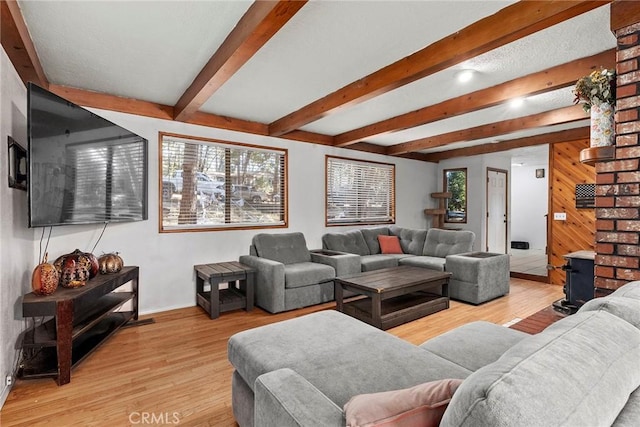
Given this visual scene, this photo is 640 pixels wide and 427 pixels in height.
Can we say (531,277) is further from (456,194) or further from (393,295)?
(393,295)

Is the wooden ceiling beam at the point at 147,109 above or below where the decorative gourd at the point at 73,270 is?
above

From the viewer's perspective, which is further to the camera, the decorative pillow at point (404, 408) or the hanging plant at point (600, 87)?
the hanging plant at point (600, 87)

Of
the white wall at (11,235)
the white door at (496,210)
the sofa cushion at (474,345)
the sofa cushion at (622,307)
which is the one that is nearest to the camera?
the sofa cushion at (622,307)

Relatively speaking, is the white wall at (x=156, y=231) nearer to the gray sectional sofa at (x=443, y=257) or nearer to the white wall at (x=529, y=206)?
the gray sectional sofa at (x=443, y=257)

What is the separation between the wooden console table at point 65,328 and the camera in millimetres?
2176

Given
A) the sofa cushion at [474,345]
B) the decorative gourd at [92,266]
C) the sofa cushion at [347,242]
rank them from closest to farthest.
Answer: the sofa cushion at [474,345] → the decorative gourd at [92,266] → the sofa cushion at [347,242]

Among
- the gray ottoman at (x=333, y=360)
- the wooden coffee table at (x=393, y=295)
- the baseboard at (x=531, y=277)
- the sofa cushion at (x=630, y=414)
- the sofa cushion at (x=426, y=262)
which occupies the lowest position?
the baseboard at (x=531, y=277)

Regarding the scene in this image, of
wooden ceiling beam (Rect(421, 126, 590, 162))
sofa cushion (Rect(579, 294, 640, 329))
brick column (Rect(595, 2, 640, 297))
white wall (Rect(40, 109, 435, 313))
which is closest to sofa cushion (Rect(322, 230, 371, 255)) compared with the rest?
white wall (Rect(40, 109, 435, 313))

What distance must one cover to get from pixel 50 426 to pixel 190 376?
78 centimetres

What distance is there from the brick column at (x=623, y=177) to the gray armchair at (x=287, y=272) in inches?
108

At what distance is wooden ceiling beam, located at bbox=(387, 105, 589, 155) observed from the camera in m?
3.86

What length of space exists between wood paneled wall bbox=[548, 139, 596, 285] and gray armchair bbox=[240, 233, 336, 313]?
3.75 meters

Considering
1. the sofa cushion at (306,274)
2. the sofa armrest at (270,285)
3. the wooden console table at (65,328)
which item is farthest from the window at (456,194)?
the wooden console table at (65,328)

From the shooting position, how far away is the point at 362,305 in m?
3.69
